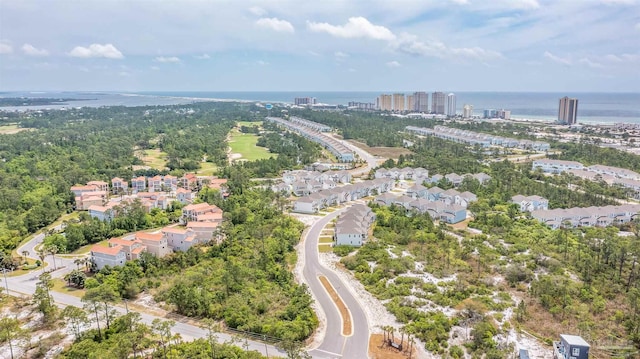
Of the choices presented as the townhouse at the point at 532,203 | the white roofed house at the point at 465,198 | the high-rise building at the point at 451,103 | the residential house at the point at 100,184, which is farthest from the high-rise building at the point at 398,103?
the residential house at the point at 100,184

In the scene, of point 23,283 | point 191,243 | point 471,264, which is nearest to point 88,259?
point 23,283

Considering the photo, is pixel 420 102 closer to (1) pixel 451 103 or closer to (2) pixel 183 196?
(1) pixel 451 103

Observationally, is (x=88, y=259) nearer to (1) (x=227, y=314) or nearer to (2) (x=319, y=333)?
(1) (x=227, y=314)

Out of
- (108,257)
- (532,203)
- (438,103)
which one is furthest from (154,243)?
(438,103)

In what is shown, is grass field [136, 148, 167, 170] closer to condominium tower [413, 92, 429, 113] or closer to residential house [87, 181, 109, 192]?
residential house [87, 181, 109, 192]

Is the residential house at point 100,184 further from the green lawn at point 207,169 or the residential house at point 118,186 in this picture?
the green lawn at point 207,169

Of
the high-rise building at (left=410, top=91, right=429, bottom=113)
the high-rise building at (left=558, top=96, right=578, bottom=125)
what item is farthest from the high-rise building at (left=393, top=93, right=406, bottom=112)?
the high-rise building at (left=558, top=96, right=578, bottom=125)
